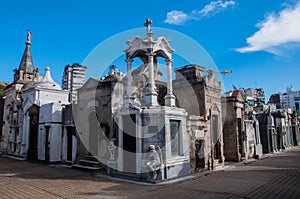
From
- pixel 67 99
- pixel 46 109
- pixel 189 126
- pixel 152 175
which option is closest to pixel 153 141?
pixel 152 175

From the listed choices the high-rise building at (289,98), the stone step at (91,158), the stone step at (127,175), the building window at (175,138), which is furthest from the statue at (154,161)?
the high-rise building at (289,98)

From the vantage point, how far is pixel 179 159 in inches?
445

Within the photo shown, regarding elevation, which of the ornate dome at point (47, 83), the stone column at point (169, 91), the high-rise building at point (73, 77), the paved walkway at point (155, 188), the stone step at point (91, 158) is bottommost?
the paved walkway at point (155, 188)

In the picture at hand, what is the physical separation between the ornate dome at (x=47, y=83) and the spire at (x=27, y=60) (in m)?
8.17

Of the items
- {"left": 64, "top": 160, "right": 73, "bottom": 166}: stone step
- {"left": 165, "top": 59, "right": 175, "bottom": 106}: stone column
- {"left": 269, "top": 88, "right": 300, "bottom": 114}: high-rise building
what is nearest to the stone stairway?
{"left": 64, "top": 160, "right": 73, "bottom": 166}: stone step

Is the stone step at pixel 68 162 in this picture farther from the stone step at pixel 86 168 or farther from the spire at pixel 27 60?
the spire at pixel 27 60

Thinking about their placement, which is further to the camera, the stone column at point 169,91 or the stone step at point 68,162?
the stone step at point 68,162

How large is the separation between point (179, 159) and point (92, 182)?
418cm

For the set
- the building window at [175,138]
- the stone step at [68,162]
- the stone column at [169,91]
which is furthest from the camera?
the stone step at [68,162]

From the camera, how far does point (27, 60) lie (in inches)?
1117

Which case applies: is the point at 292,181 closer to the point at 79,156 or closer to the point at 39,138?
the point at 79,156

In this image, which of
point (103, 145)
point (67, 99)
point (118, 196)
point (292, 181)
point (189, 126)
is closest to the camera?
point (118, 196)

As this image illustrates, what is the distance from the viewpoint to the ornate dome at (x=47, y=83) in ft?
67.6

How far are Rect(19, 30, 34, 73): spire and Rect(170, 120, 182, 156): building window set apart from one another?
22.9m
